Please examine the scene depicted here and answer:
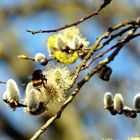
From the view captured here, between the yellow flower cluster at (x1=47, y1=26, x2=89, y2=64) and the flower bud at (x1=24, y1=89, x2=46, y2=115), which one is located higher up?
the yellow flower cluster at (x1=47, y1=26, x2=89, y2=64)

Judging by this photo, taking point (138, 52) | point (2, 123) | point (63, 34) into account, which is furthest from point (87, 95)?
point (63, 34)

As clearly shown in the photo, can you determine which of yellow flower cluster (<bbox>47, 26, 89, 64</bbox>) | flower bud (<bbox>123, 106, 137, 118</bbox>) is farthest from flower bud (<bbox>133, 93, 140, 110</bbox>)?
yellow flower cluster (<bbox>47, 26, 89, 64</bbox>)

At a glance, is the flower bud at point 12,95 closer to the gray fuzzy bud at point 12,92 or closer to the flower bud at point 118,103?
the gray fuzzy bud at point 12,92

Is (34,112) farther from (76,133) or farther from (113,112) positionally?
(76,133)

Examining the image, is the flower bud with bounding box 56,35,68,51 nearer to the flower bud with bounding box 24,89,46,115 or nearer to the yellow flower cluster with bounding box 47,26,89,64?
the yellow flower cluster with bounding box 47,26,89,64

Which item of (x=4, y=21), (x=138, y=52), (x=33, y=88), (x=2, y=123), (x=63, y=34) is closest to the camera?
(x=33, y=88)

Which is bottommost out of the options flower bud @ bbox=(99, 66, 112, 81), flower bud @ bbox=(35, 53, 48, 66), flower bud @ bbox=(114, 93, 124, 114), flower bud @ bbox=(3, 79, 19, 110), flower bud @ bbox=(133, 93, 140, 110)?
flower bud @ bbox=(133, 93, 140, 110)

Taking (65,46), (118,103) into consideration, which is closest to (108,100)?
(118,103)
